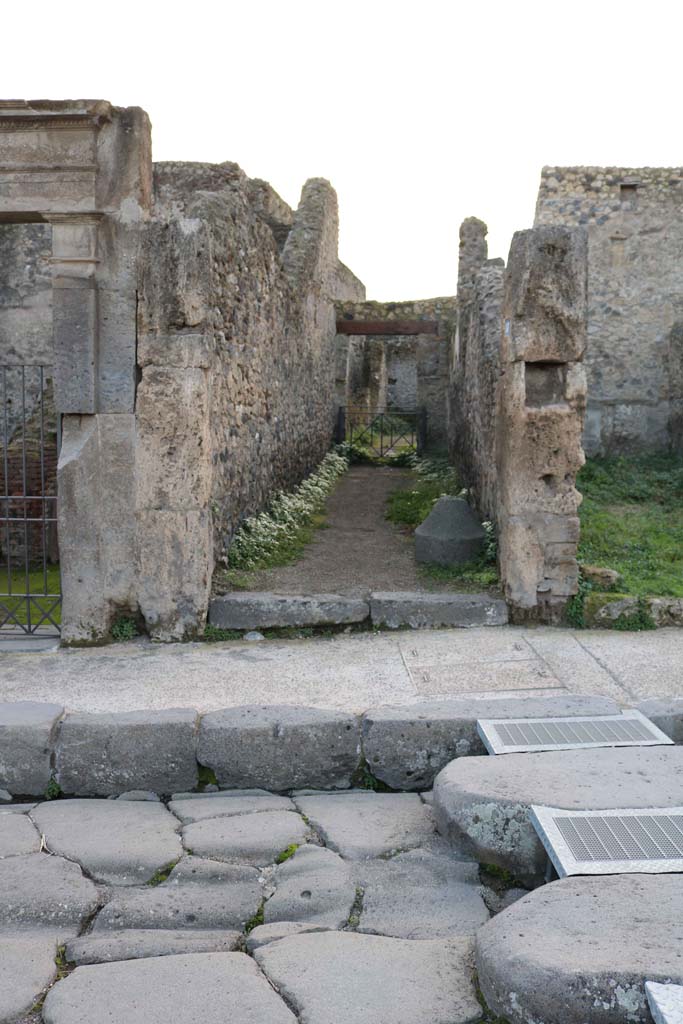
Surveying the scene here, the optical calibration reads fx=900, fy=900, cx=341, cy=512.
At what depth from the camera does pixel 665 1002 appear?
7.64 ft

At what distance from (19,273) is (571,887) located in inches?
423

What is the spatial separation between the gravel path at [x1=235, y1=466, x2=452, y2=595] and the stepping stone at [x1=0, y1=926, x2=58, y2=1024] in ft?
11.7

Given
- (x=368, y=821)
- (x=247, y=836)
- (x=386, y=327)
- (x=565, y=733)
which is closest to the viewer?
(x=247, y=836)

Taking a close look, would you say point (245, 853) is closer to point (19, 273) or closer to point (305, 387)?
point (305, 387)

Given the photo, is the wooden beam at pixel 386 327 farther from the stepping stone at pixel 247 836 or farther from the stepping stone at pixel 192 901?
the stepping stone at pixel 192 901

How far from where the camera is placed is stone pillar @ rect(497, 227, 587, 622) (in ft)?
20.0

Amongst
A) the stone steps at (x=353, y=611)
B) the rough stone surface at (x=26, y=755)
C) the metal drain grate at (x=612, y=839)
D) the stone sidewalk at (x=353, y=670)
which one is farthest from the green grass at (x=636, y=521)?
the rough stone surface at (x=26, y=755)

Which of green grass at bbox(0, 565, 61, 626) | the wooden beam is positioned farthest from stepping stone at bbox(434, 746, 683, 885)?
the wooden beam

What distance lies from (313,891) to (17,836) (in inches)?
55.8

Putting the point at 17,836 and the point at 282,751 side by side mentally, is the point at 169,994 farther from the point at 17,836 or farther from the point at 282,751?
the point at 282,751

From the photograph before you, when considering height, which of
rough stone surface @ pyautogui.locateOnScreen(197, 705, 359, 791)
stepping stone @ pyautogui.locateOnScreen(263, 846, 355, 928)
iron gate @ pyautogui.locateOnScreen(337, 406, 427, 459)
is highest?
iron gate @ pyautogui.locateOnScreen(337, 406, 427, 459)

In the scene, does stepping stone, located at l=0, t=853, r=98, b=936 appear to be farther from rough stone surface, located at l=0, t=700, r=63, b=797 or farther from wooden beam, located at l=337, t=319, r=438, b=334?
wooden beam, located at l=337, t=319, r=438, b=334

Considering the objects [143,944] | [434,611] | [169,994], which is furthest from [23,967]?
[434,611]

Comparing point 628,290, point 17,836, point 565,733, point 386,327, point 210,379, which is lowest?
point 17,836
